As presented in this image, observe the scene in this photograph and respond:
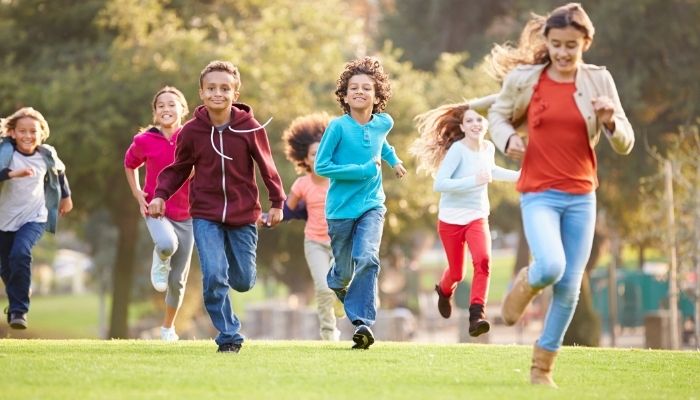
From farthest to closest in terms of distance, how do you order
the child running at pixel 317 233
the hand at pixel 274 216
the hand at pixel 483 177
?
1. the child running at pixel 317 233
2. the hand at pixel 483 177
3. the hand at pixel 274 216

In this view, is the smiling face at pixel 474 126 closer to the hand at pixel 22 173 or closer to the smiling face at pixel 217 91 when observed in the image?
the smiling face at pixel 217 91

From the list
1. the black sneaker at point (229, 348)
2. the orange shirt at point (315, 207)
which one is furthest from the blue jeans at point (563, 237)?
the orange shirt at point (315, 207)

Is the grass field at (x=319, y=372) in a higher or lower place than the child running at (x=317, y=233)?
lower

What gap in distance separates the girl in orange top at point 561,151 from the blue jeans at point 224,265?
2614 millimetres

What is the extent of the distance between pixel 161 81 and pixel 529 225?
1888 centimetres

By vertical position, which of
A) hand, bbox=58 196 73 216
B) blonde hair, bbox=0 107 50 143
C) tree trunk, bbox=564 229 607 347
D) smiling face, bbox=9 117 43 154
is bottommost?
tree trunk, bbox=564 229 607 347

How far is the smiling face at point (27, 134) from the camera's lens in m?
12.6

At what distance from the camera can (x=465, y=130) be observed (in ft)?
39.9

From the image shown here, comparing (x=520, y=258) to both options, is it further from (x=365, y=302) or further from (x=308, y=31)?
(x=365, y=302)

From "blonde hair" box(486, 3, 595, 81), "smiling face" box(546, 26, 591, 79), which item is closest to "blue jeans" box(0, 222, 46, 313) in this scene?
"blonde hair" box(486, 3, 595, 81)

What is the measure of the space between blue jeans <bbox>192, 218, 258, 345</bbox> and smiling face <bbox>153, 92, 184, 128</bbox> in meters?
2.28

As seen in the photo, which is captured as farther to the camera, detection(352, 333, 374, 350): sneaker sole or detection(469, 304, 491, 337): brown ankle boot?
detection(469, 304, 491, 337): brown ankle boot

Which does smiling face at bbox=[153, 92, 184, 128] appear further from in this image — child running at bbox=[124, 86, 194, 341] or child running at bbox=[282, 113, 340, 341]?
child running at bbox=[282, 113, 340, 341]

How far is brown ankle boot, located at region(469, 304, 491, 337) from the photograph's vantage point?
36.8 feet
